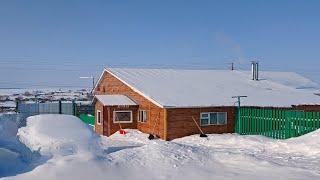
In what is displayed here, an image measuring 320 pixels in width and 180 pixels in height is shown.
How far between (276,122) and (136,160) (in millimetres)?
12300

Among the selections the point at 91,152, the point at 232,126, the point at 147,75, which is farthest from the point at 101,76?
the point at 91,152

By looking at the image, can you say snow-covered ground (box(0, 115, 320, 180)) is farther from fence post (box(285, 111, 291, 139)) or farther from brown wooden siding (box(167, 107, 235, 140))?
brown wooden siding (box(167, 107, 235, 140))

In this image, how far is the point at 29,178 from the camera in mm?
10164

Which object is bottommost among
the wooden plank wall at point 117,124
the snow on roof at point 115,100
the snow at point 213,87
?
the wooden plank wall at point 117,124

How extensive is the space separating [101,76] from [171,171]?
2356 centimetres

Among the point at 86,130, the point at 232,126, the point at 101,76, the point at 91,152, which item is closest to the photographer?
the point at 91,152

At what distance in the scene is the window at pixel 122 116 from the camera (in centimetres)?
2861

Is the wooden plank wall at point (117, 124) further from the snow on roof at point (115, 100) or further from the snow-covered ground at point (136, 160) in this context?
the snow-covered ground at point (136, 160)

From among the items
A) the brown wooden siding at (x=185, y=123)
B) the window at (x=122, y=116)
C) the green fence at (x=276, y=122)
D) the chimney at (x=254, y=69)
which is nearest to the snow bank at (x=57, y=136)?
the green fence at (x=276, y=122)

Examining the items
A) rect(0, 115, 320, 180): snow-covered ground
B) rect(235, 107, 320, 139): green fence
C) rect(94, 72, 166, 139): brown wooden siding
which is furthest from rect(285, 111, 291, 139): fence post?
rect(94, 72, 166, 139): brown wooden siding

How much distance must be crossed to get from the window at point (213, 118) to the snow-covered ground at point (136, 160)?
32.9 ft

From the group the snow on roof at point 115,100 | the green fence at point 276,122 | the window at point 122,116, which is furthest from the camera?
the window at point 122,116

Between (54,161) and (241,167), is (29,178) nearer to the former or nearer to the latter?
(54,161)

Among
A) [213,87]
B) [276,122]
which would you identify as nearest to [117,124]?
[213,87]
